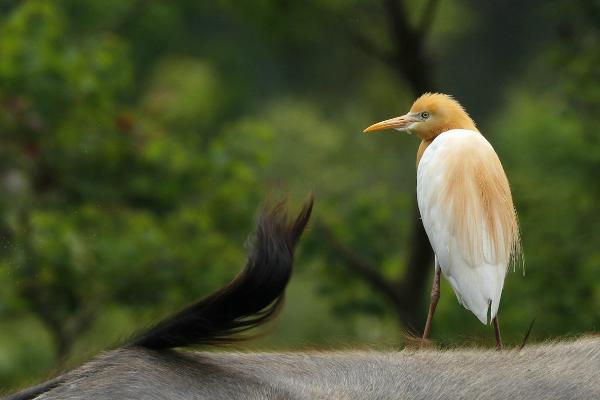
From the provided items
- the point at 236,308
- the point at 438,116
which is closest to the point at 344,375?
the point at 236,308

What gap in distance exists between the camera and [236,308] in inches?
107

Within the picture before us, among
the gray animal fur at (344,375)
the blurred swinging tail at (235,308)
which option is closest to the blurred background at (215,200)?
the gray animal fur at (344,375)

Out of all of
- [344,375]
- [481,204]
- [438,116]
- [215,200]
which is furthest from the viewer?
[215,200]

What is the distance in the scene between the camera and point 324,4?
15.2 metres

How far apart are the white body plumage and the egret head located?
262 millimetres

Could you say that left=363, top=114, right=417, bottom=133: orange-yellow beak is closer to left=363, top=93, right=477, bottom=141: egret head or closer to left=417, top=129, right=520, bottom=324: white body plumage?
left=363, top=93, right=477, bottom=141: egret head

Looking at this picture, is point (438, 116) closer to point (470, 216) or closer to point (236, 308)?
point (470, 216)

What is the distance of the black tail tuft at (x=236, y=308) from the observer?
2.71 meters

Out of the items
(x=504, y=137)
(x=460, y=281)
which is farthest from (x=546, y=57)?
(x=460, y=281)

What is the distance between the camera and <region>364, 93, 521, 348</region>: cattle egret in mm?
3535

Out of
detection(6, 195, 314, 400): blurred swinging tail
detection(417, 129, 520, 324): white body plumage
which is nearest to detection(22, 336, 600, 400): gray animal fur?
detection(6, 195, 314, 400): blurred swinging tail

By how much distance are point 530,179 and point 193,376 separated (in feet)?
38.3

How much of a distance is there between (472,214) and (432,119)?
0.52 m

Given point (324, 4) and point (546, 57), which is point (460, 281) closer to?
point (546, 57)
